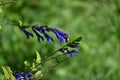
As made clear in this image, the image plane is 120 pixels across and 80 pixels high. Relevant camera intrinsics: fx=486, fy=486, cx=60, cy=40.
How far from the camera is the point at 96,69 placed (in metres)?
3.74

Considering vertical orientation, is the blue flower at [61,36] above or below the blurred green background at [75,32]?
above

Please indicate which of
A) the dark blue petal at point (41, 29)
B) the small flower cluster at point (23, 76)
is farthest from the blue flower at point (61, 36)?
the small flower cluster at point (23, 76)

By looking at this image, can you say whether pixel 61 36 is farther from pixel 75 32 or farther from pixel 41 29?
pixel 75 32

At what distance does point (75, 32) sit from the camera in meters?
4.16

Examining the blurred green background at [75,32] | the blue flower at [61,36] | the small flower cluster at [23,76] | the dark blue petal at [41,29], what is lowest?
the blurred green background at [75,32]

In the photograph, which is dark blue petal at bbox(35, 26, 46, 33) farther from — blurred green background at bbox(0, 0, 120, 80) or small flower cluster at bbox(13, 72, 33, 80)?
blurred green background at bbox(0, 0, 120, 80)

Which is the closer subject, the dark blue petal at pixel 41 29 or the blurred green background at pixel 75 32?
the dark blue petal at pixel 41 29

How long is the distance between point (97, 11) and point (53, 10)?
50 cm

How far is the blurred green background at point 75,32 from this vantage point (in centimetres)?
375

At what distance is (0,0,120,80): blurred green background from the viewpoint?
3.75 meters

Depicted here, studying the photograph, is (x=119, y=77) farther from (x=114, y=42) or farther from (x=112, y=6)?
(x=112, y=6)

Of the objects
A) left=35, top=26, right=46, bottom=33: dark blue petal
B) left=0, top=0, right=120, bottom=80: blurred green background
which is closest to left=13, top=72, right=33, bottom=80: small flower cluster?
left=35, top=26, right=46, bottom=33: dark blue petal

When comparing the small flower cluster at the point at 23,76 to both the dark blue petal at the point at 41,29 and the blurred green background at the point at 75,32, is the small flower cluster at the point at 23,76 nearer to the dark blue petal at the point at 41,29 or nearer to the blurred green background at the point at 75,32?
the dark blue petal at the point at 41,29

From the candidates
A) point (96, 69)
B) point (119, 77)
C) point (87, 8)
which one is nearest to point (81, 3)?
point (87, 8)
